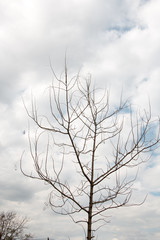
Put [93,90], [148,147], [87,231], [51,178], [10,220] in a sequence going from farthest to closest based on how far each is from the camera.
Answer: [10,220]
[93,90]
[148,147]
[51,178]
[87,231]

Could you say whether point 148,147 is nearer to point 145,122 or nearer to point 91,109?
point 145,122

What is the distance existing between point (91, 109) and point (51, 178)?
1325 millimetres

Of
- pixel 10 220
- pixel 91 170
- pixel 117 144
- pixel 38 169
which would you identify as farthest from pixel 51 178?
pixel 10 220

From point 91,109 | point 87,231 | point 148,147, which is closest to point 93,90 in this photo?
point 91,109

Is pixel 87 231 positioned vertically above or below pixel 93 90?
below

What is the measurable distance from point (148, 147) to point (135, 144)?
0.27 m

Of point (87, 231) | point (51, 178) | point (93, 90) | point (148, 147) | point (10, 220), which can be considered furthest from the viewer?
point (10, 220)

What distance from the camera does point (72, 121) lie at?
4137mm

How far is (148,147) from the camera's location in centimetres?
421

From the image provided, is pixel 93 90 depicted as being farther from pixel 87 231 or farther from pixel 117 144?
pixel 87 231

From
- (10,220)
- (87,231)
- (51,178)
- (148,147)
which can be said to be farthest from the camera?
(10,220)

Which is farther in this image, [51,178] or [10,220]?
[10,220]

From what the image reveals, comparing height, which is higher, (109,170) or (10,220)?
(10,220)

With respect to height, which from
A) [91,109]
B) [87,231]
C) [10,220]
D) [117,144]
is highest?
[10,220]
